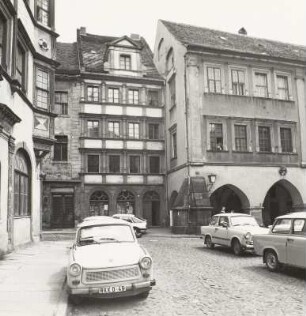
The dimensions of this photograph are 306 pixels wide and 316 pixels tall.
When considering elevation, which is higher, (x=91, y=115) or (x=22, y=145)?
(x=91, y=115)

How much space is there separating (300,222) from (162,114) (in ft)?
76.1

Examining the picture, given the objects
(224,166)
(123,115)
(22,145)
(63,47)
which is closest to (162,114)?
(123,115)

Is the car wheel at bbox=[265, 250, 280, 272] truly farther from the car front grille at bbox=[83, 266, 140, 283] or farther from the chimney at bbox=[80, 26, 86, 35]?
the chimney at bbox=[80, 26, 86, 35]

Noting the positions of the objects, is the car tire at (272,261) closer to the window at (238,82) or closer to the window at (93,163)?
the window at (238,82)

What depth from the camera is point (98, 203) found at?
30.2m

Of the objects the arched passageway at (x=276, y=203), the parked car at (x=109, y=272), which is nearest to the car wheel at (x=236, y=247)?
the parked car at (x=109, y=272)

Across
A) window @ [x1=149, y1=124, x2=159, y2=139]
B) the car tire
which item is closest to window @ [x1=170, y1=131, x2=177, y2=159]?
window @ [x1=149, y1=124, x2=159, y2=139]

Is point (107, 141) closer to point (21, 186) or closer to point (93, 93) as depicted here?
point (93, 93)

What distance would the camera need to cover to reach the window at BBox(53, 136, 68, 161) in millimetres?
30016

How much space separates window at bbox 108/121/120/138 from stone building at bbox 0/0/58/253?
41.4 feet

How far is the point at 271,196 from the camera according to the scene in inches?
1239

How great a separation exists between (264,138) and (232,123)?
284 cm

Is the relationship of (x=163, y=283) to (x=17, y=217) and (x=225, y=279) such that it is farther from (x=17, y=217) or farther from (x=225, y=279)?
(x=17, y=217)

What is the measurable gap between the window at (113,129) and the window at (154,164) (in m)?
3.44
